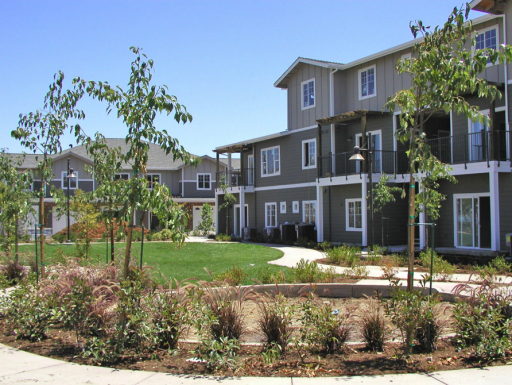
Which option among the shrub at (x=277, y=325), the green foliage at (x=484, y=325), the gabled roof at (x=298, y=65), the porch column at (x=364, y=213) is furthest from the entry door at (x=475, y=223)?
the shrub at (x=277, y=325)

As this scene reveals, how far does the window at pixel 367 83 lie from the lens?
22.1 m

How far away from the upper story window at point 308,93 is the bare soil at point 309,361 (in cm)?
1998

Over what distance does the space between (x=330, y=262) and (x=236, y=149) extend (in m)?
16.7

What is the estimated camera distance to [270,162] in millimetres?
28484

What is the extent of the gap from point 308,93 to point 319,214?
658cm

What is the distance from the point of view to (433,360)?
5.45 metres

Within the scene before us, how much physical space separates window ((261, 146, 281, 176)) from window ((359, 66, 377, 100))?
6670 millimetres

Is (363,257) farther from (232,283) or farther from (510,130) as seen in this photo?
(232,283)

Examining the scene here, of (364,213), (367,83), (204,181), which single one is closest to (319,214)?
(364,213)

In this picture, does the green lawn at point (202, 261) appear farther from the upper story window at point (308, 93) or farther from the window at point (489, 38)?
the window at point (489, 38)

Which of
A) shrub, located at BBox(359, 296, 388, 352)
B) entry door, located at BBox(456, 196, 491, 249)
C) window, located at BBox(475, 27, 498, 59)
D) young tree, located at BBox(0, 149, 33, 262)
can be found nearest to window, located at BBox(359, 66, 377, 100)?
window, located at BBox(475, 27, 498, 59)

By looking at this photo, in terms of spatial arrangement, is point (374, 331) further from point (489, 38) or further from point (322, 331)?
point (489, 38)

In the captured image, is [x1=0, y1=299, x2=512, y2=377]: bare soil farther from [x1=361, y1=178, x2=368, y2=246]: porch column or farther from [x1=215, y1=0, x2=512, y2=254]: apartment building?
[x1=361, y1=178, x2=368, y2=246]: porch column

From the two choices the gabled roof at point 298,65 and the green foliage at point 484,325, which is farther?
the gabled roof at point 298,65
